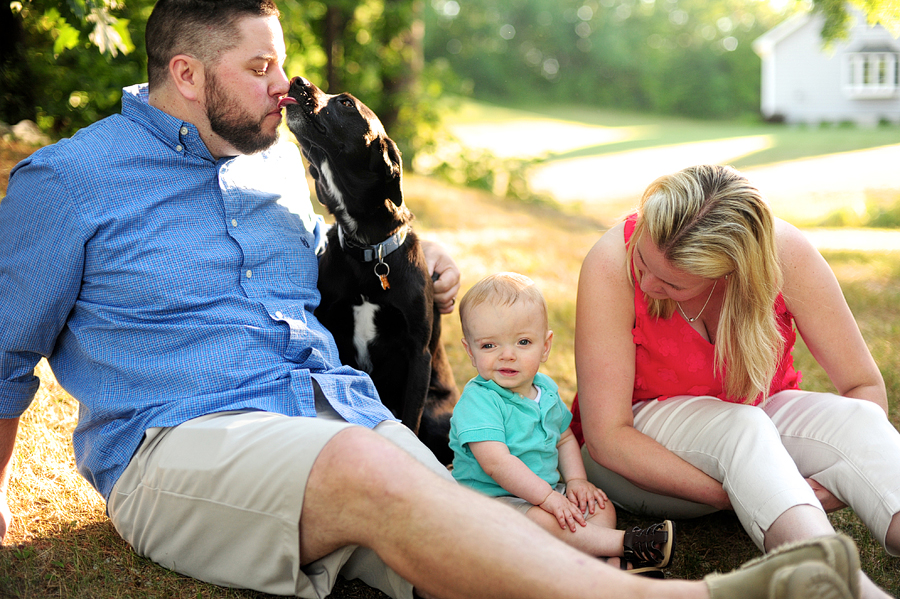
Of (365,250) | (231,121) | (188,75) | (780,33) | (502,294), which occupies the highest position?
(780,33)

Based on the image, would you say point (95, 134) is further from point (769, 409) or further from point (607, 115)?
point (607, 115)

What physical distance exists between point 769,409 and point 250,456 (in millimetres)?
1564

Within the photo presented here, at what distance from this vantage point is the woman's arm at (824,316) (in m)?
2.13

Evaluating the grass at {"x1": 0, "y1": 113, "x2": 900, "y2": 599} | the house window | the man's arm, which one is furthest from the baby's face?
the house window

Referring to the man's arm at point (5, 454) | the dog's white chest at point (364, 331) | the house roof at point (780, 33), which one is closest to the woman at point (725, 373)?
the dog's white chest at point (364, 331)

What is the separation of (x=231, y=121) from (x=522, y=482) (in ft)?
4.51

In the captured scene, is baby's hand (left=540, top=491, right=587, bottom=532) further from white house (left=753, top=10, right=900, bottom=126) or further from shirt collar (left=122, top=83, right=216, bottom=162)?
white house (left=753, top=10, right=900, bottom=126)

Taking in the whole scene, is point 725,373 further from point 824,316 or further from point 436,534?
point 436,534

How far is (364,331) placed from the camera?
2.51 m

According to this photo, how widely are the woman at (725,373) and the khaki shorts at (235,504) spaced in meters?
0.87

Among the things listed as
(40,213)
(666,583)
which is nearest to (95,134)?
(40,213)

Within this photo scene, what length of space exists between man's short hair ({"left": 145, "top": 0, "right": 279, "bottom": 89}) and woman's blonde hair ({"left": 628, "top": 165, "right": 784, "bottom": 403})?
132 cm

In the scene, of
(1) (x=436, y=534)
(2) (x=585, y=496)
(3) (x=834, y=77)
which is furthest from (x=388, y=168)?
(3) (x=834, y=77)

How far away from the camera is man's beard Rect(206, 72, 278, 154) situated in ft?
7.09
